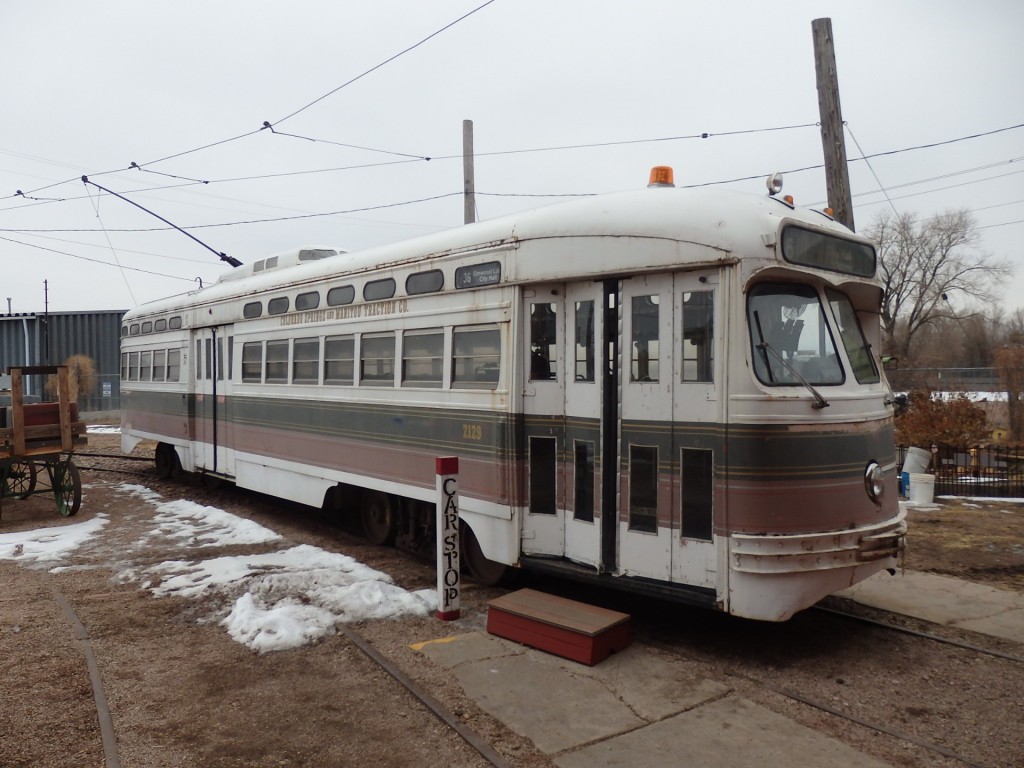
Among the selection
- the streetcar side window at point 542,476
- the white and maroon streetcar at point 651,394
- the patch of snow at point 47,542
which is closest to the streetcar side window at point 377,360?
the white and maroon streetcar at point 651,394

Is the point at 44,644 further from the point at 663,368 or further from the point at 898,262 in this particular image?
the point at 898,262

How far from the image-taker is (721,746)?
4148mm

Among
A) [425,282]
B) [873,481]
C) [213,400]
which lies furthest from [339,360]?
[873,481]

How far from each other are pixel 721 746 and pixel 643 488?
6.04ft

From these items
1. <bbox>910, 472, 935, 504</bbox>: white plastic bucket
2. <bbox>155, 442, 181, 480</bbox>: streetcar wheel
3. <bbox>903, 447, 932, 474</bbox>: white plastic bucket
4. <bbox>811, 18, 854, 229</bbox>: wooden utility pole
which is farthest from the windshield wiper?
<bbox>155, 442, 181, 480</bbox>: streetcar wheel

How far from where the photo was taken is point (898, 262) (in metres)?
43.0

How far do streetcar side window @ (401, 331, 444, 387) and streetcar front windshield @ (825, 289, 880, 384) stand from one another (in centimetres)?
334

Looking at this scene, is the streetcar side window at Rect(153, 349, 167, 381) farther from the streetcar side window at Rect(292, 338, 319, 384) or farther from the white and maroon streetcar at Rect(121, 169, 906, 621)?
the white and maroon streetcar at Rect(121, 169, 906, 621)

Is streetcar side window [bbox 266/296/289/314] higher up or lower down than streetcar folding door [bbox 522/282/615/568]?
higher up

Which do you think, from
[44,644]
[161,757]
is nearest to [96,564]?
[44,644]

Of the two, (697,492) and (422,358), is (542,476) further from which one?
(422,358)

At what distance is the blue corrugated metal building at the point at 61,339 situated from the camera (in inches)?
1409

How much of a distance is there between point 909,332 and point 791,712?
42.9 m

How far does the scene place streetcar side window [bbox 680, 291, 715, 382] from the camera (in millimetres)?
5312
